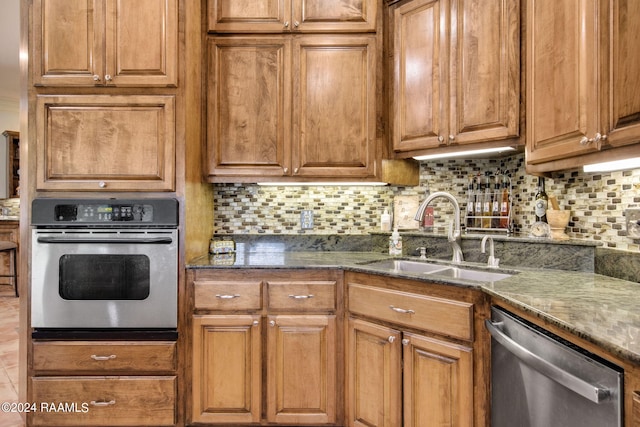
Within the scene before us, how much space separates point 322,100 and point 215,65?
65cm

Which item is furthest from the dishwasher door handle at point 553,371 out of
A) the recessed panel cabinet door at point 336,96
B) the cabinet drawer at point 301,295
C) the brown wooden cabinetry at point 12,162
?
the brown wooden cabinetry at point 12,162

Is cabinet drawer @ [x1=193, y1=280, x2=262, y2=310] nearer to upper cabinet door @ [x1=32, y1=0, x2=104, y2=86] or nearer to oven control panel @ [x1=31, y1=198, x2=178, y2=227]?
oven control panel @ [x1=31, y1=198, x2=178, y2=227]

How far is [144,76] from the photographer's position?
1882mm

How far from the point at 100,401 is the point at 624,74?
8.23 ft

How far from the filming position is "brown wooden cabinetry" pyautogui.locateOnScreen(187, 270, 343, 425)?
1863 mm

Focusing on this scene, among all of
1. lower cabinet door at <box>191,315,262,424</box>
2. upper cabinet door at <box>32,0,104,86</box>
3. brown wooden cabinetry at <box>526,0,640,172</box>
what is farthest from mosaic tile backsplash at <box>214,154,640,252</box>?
upper cabinet door at <box>32,0,104,86</box>

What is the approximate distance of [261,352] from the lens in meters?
1.87

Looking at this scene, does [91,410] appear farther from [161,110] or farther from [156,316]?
[161,110]

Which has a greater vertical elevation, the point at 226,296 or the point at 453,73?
the point at 453,73

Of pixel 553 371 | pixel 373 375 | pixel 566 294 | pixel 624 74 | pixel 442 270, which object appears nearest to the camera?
pixel 553 371

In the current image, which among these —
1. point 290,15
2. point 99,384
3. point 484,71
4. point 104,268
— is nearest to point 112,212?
point 104,268

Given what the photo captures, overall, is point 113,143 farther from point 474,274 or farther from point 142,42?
point 474,274

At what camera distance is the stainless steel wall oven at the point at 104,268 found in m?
1.83

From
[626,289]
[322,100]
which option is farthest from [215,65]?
Answer: [626,289]
